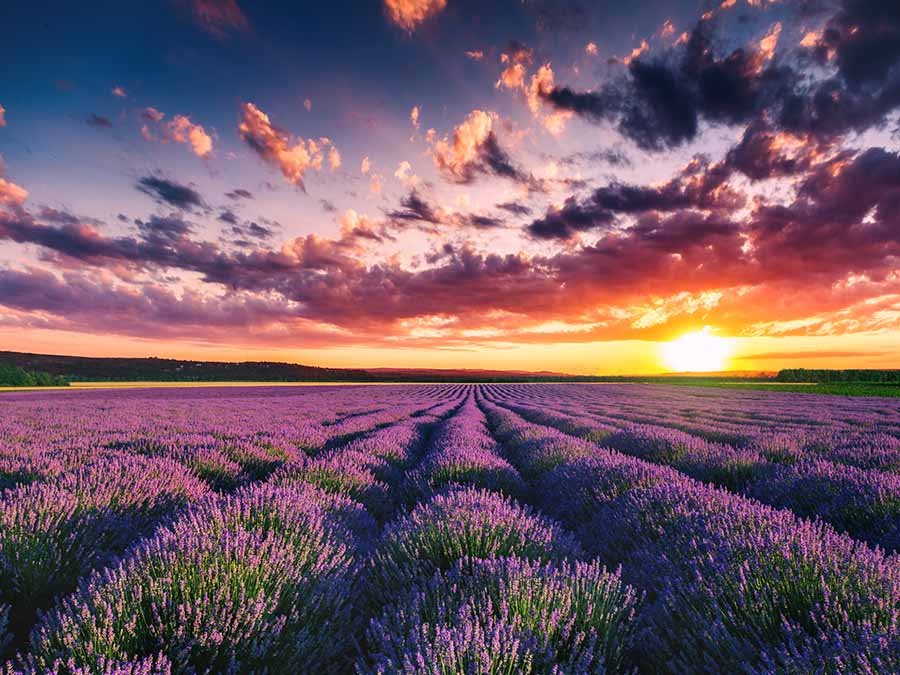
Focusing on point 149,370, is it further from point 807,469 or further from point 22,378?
point 807,469

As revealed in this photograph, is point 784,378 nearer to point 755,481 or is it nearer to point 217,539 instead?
point 755,481

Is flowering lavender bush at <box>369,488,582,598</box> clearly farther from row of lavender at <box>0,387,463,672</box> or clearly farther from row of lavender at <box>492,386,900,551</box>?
row of lavender at <box>492,386,900,551</box>

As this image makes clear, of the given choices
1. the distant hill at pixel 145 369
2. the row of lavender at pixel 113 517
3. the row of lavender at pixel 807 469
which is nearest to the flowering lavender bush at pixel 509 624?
the row of lavender at pixel 113 517

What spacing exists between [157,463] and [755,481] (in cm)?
638

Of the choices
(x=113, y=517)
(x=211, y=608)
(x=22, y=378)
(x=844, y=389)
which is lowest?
(x=22, y=378)

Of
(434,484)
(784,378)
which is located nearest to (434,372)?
(784,378)

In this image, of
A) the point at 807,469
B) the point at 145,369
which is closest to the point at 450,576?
the point at 807,469

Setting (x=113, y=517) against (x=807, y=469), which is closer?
(x=113, y=517)

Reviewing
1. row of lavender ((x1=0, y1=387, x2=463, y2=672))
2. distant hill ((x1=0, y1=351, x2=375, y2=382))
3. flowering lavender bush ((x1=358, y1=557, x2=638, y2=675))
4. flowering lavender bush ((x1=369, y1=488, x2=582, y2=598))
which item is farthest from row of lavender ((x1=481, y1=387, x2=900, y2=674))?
distant hill ((x1=0, y1=351, x2=375, y2=382))

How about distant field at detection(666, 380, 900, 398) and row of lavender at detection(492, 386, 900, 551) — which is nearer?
row of lavender at detection(492, 386, 900, 551)

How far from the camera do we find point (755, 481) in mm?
4664

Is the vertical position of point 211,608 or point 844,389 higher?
point 844,389

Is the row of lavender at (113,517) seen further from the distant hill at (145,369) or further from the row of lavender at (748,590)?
the distant hill at (145,369)


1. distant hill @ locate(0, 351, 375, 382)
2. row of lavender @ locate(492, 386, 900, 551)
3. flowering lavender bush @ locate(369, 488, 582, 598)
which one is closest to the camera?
flowering lavender bush @ locate(369, 488, 582, 598)
